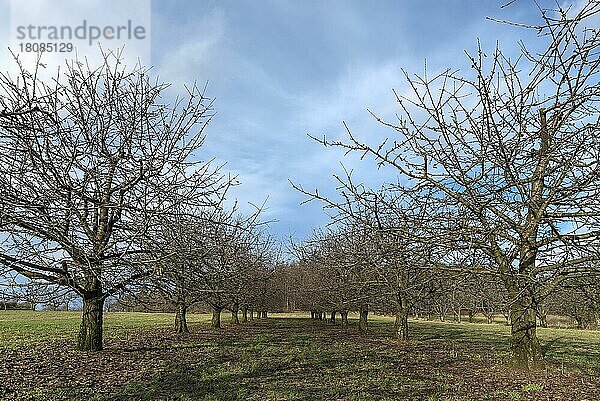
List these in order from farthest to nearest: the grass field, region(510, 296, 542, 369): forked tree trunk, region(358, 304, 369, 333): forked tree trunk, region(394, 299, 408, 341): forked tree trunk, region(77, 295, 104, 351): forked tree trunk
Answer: region(358, 304, 369, 333): forked tree trunk
region(394, 299, 408, 341): forked tree trunk
region(77, 295, 104, 351): forked tree trunk
region(510, 296, 542, 369): forked tree trunk
the grass field

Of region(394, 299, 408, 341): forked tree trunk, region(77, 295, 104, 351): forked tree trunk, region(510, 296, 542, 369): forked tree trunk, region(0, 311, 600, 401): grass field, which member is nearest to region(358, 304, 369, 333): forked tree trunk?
region(394, 299, 408, 341): forked tree trunk

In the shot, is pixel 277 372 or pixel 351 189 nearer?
pixel 351 189

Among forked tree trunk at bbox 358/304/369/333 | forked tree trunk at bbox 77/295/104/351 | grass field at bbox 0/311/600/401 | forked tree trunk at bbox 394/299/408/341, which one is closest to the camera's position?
grass field at bbox 0/311/600/401

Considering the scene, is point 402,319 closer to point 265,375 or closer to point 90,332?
point 265,375

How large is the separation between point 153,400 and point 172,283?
1.80 m

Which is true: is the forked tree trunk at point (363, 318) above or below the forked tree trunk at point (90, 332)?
below

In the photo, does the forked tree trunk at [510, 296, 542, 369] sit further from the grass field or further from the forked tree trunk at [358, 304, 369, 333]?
the forked tree trunk at [358, 304, 369, 333]

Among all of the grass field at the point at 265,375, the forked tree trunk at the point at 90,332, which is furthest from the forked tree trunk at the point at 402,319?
the forked tree trunk at the point at 90,332

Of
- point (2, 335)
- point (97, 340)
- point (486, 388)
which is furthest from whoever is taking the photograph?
point (2, 335)

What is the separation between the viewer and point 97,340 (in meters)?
11.5

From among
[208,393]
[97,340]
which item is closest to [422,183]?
[208,393]

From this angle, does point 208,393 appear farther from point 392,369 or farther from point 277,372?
point 392,369

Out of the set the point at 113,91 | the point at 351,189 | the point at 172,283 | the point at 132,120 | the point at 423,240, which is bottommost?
the point at 172,283

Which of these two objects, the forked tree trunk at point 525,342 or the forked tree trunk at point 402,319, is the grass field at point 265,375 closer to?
the forked tree trunk at point 525,342
